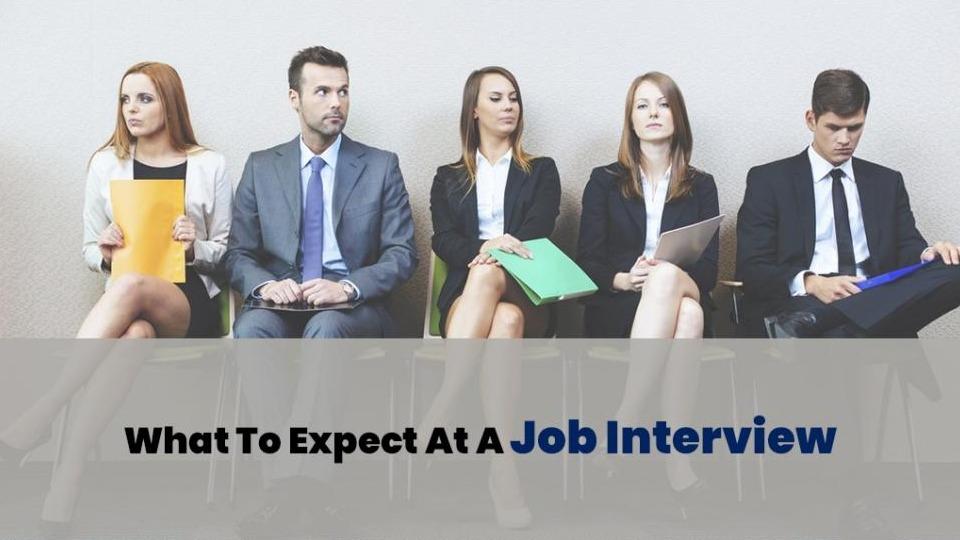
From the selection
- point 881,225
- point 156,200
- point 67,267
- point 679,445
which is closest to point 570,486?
point 679,445

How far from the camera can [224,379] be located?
319cm

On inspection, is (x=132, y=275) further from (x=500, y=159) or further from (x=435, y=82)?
(x=435, y=82)

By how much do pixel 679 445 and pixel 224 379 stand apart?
1.48 m

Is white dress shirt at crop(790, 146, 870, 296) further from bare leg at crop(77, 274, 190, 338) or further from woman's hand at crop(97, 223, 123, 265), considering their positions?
woman's hand at crop(97, 223, 123, 265)

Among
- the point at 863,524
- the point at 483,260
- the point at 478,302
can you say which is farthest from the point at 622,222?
the point at 863,524

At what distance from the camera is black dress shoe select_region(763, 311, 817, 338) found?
2990 mm

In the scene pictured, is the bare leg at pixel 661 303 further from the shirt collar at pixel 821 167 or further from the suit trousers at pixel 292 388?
the suit trousers at pixel 292 388

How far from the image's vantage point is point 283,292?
10.0ft

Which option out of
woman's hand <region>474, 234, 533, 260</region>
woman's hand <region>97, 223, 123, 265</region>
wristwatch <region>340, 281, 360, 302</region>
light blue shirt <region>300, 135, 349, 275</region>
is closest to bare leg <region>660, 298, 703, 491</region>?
woman's hand <region>474, 234, 533, 260</region>

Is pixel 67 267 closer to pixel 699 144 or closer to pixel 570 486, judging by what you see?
pixel 570 486

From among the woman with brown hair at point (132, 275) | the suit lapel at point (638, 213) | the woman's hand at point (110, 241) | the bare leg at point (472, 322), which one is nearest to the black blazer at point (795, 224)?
the suit lapel at point (638, 213)

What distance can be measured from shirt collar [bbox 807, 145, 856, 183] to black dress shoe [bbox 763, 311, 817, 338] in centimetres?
60

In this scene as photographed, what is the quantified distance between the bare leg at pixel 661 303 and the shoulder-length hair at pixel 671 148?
0.45m

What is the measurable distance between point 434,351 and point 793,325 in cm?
115
